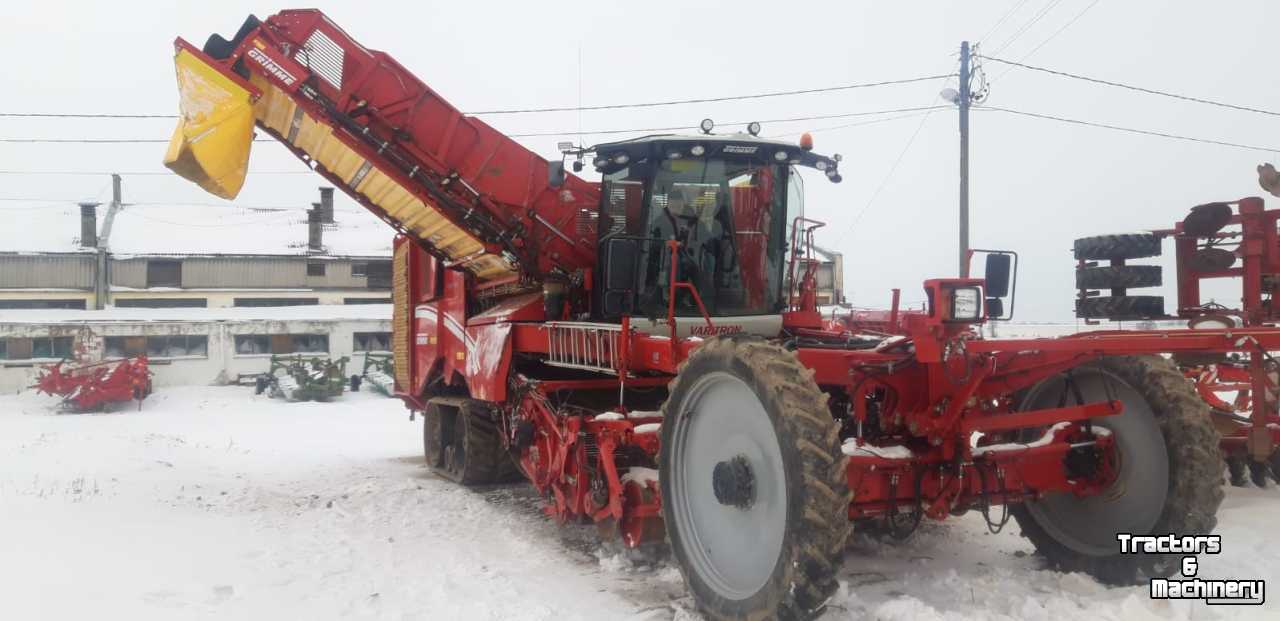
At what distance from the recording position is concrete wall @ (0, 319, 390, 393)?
25.0 meters

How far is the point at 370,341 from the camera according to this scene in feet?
90.7

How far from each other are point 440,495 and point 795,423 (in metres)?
5.82

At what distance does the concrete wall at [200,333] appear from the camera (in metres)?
25.0

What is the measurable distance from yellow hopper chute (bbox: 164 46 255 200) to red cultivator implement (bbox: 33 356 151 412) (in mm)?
18501

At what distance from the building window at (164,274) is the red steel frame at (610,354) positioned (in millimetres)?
24957

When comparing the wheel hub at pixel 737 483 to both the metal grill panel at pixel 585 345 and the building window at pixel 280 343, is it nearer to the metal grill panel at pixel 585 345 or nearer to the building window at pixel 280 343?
the metal grill panel at pixel 585 345

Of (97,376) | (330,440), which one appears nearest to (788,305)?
(330,440)

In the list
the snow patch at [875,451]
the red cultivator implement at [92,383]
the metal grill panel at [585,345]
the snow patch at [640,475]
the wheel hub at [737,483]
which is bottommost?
the red cultivator implement at [92,383]

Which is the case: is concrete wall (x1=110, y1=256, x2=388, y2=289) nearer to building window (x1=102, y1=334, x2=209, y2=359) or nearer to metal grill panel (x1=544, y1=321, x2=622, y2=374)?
building window (x1=102, y1=334, x2=209, y2=359)

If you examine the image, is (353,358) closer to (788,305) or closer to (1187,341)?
(788,305)

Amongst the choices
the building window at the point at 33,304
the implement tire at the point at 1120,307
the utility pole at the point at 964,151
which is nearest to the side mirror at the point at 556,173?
the implement tire at the point at 1120,307

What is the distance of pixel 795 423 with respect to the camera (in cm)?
376

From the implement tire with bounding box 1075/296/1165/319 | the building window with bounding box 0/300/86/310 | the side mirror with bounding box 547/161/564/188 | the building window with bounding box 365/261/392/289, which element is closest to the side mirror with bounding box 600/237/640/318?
the side mirror with bounding box 547/161/564/188

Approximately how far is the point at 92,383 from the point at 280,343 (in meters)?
5.41
